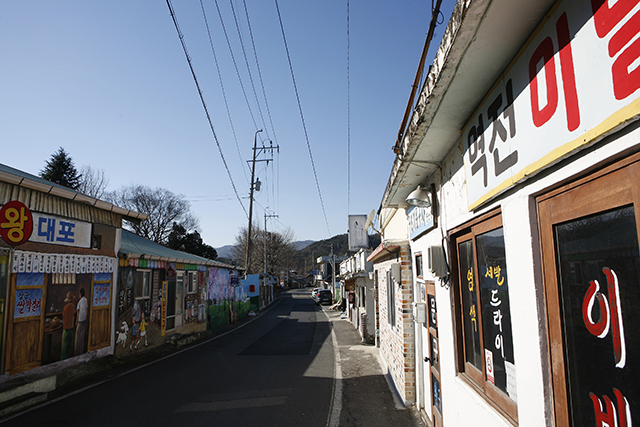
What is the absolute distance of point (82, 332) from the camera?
32.0ft

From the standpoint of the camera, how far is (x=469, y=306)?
3.96m

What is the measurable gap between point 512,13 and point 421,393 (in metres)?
5.75

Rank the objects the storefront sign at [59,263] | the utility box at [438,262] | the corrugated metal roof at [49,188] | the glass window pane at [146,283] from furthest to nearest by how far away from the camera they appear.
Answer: the glass window pane at [146,283] → the storefront sign at [59,263] → the corrugated metal roof at [49,188] → the utility box at [438,262]

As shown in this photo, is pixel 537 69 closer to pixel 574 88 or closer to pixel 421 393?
pixel 574 88

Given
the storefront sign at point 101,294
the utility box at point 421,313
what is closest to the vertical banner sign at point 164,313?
the storefront sign at point 101,294

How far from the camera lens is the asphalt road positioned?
6.07m

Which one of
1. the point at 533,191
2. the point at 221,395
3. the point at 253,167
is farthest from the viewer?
the point at 253,167

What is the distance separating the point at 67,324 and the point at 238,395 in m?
5.06

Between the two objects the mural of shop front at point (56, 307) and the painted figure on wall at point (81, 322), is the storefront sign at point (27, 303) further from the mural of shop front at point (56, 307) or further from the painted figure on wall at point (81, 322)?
the painted figure on wall at point (81, 322)

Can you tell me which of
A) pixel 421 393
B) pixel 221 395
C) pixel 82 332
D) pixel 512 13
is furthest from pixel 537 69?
pixel 82 332

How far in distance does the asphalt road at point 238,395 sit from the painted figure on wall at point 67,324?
1.40 m

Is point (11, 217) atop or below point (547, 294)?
atop

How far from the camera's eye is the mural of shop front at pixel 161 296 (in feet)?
38.9

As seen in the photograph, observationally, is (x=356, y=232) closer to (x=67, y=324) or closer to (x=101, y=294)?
(x=101, y=294)
